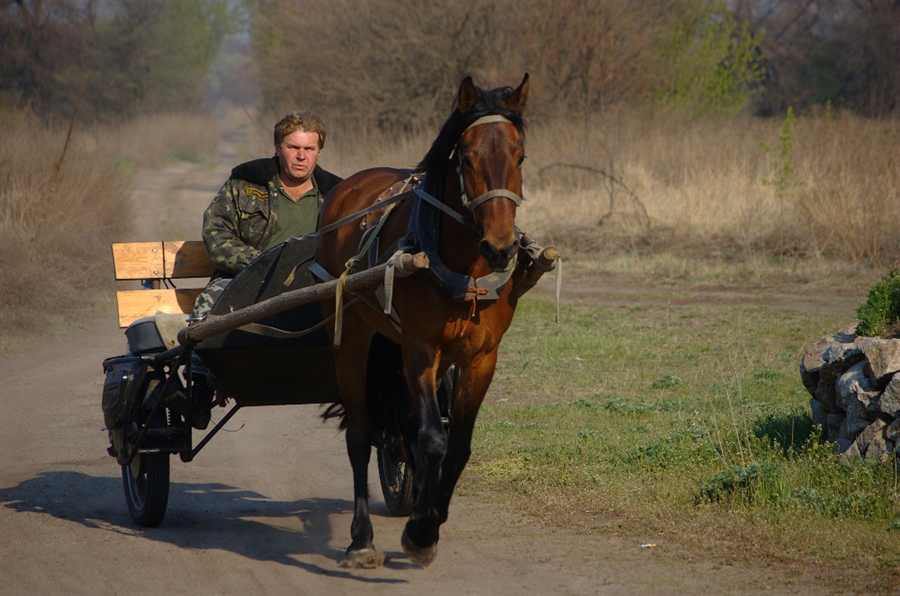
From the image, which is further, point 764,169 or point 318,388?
point 764,169

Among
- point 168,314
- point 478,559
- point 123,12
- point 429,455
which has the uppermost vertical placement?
point 123,12

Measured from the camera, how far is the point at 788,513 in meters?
4.44

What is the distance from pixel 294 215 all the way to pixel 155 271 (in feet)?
3.05

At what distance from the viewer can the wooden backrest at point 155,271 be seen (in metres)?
5.58

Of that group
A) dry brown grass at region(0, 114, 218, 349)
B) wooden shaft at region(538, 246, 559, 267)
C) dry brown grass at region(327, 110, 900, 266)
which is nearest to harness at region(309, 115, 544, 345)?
wooden shaft at region(538, 246, 559, 267)

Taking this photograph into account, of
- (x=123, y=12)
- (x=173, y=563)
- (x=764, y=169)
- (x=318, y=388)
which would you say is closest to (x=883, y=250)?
(x=764, y=169)

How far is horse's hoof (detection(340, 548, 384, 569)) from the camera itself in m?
4.18

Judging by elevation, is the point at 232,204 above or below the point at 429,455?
above

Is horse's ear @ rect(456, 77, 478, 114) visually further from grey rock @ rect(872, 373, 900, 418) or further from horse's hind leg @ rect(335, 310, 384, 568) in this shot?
grey rock @ rect(872, 373, 900, 418)

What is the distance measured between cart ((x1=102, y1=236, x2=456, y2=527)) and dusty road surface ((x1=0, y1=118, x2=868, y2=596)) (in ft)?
1.00

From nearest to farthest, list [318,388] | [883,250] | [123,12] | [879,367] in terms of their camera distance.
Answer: [879,367], [318,388], [883,250], [123,12]

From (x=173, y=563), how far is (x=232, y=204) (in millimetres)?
2064

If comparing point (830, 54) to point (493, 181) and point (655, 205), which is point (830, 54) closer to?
point (655, 205)

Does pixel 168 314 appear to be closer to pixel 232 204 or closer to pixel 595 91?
pixel 232 204
